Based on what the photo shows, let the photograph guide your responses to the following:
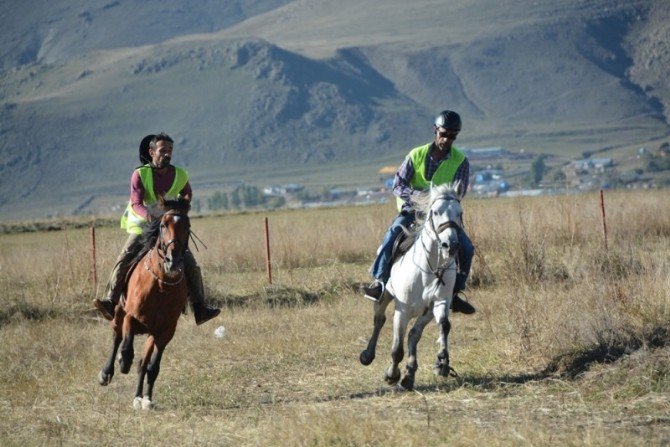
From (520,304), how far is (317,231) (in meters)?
16.9

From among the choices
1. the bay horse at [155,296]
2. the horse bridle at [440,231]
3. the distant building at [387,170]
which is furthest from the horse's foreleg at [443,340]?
the distant building at [387,170]

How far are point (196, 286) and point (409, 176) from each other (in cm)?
260

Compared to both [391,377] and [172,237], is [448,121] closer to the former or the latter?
[391,377]

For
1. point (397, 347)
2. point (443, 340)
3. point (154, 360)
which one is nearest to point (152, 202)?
point (154, 360)

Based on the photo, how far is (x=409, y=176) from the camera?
44.0 ft

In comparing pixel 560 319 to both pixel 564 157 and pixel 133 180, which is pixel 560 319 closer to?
pixel 133 180

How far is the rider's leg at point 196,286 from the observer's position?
13179 millimetres

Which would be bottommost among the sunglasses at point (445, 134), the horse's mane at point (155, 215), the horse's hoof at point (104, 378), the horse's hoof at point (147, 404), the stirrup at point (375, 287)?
the horse's hoof at point (147, 404)

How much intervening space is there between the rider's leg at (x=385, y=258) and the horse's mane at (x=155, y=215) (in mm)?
2156

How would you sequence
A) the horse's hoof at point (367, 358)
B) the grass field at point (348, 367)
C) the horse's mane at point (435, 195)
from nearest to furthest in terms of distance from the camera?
1. the grass field at point (348, 367)
2. the horse's mane at point (435, 195)
3. the horse's hoof at point (367, 358)

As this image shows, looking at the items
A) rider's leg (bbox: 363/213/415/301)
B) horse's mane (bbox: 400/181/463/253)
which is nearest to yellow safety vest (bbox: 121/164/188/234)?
rider's leg (bbox: 363/213/415/301)

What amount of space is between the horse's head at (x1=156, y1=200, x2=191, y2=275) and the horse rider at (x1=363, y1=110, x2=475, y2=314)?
224cm

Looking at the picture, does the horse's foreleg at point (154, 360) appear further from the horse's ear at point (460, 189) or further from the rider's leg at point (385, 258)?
the horse's ear at point (460, 189)

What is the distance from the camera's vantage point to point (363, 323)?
719 inches
